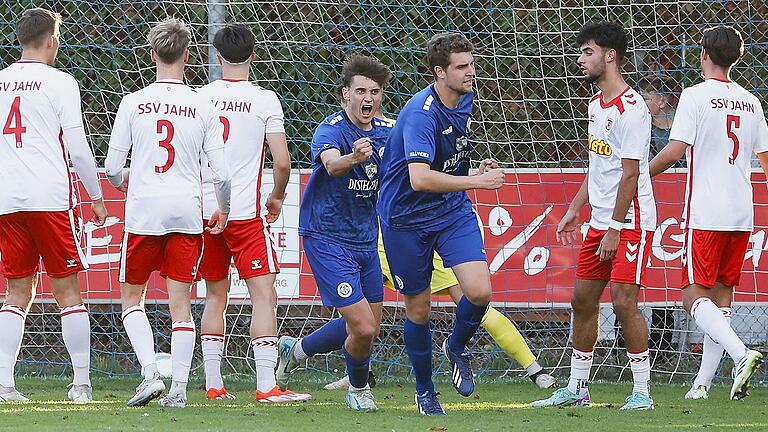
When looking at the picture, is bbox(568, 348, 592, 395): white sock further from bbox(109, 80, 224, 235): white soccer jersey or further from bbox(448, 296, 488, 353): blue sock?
bbox(109, 80, 224, 235): white soccer jersey

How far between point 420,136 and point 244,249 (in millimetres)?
1563

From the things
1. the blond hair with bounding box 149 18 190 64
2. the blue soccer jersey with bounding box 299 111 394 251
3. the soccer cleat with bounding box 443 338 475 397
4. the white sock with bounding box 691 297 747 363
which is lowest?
the soccer cleat with bounding box 443 338 475 397

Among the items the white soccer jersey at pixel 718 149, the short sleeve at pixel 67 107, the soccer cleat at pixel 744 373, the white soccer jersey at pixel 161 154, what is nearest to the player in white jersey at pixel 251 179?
the white soccer jersey at pixel 161 154

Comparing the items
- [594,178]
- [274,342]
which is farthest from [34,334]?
[594,178]

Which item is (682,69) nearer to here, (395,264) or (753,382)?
(753,382)

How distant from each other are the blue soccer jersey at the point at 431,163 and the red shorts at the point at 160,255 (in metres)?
1.06

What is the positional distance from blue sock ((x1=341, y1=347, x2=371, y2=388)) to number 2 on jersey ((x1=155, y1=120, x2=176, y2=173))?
53.6 inches

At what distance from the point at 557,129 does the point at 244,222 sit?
308cm

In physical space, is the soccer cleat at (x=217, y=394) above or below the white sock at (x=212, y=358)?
below

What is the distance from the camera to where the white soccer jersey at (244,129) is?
7504mm

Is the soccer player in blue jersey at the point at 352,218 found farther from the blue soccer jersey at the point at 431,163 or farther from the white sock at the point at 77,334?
the white sock at the point at 77,334

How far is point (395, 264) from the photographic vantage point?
675 cm

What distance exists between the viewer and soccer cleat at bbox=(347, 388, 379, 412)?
7.11 meters

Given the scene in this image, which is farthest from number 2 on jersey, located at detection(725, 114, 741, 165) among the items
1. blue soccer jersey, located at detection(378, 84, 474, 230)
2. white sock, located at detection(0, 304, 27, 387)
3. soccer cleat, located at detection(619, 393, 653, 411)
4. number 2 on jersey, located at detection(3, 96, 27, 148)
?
white sock, located at detection(0, 304, 27, 387)
